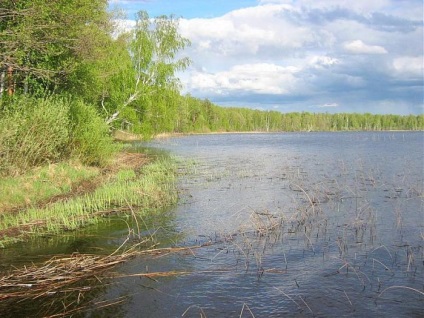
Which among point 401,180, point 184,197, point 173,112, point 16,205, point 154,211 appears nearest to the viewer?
point 16,205

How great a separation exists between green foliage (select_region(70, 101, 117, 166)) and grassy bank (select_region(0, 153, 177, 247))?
4.12ft

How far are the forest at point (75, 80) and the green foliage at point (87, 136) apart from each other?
61 millimetres

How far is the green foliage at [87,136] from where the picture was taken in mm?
24969

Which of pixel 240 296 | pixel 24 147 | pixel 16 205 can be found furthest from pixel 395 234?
pixel 24 147

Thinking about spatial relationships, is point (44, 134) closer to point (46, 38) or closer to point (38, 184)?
point (38, 184)

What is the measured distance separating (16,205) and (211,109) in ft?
445

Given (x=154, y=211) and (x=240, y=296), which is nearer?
(x=240, y=296)

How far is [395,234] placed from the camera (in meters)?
13.8

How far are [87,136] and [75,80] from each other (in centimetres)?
490

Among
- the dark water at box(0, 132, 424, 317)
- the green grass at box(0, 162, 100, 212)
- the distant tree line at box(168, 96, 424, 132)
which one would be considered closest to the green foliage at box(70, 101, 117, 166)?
the green grass at box(0, 162, 100, 212)

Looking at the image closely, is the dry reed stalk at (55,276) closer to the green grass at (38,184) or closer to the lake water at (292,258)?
the lake water at (292,258)

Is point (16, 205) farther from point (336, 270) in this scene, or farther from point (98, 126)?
point (336, 270)

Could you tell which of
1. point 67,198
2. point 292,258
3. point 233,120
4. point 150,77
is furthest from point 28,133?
point 233,120

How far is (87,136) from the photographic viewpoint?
25.1 metres
